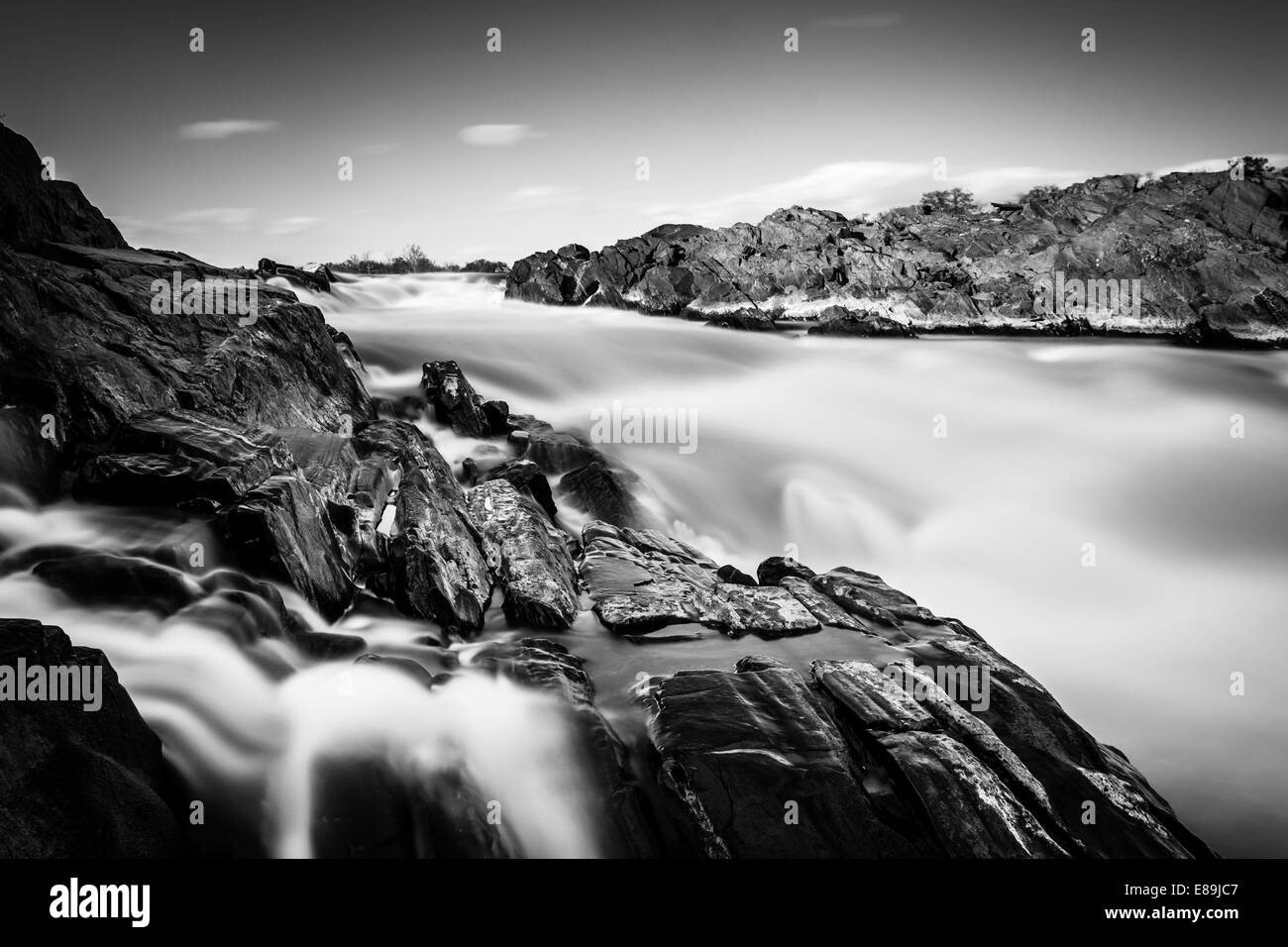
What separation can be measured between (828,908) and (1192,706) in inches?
299

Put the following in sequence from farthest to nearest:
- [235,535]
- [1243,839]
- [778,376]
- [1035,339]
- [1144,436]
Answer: [1035,339] → [778,376] → [1144,436] → [1243,839] → [235,535]

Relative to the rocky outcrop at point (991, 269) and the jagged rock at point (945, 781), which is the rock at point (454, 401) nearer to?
the jagged rock at point (945, 781)

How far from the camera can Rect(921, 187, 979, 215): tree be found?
49359 mm

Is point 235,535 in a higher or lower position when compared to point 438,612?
higher

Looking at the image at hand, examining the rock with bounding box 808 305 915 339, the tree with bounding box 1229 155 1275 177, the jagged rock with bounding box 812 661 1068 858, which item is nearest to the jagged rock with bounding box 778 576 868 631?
the jagged rock with bounding box 812 661 1068 858

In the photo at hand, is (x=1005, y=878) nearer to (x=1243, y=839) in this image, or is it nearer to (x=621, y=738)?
(x=621, y=738)

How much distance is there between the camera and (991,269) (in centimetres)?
3725

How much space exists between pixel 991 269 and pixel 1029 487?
26.6 metres

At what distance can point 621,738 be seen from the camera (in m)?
5.45

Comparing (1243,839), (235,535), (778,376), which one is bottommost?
(1243,839)

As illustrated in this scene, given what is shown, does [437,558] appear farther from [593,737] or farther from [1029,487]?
[1029,487]

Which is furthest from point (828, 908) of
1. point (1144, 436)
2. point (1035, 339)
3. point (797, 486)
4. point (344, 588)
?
point (1035, 339)

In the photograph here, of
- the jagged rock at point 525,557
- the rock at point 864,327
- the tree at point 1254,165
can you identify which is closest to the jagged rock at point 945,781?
the jagged rock at point 525,557

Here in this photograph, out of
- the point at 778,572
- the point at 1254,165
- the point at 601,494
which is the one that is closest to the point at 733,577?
the point at 778,572
